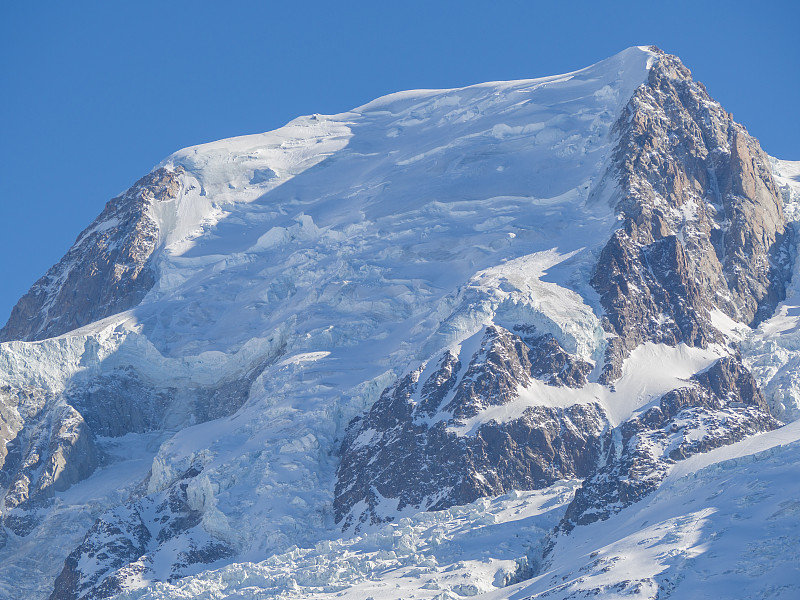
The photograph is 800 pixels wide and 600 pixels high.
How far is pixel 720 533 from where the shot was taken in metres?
198

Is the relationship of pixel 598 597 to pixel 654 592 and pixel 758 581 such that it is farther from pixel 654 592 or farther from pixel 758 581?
pixel 758 581

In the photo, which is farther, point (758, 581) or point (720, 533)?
point (720, 533)

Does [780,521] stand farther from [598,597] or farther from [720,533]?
[598,597]

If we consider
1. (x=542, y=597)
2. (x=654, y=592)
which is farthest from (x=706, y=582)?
(x=542, y=597)

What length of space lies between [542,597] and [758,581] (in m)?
26.9

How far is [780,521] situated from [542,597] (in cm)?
2954

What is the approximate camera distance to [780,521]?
195 m

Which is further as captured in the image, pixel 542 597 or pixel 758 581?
pixel 542 597

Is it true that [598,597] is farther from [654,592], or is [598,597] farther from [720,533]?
[720,533]

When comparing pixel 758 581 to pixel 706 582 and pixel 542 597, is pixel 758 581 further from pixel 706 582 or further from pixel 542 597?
pixel 542 597

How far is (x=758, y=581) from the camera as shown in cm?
18338

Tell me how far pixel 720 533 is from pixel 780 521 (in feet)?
24.8

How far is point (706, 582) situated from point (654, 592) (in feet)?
19.7

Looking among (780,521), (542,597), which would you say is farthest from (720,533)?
(542,597)
